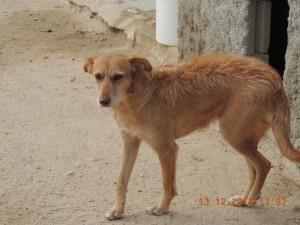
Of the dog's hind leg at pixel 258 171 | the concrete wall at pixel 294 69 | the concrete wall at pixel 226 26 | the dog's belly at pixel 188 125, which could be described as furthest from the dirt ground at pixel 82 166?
the concrete wall at pixel 226 26

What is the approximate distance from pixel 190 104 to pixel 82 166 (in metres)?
1.78

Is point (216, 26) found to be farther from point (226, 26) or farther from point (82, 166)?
point (82, 166)

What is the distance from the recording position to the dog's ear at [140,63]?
16.9ft

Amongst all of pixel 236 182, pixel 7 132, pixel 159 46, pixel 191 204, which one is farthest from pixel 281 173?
pixel 159 46

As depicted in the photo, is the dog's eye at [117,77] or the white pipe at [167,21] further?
the white pipe at [167,21]

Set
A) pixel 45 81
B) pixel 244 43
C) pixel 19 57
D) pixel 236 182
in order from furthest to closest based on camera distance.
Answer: pixel 19 57, pixel 45 81, pixel 244 43, pixel 236 182

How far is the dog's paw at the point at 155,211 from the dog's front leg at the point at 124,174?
260 mm

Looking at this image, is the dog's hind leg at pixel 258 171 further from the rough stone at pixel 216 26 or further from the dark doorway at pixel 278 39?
the dark doorway at pixel 278 39

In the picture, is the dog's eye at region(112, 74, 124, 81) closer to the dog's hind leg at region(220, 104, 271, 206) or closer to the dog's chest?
the dog's chest

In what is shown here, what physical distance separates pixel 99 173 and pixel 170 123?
1.39 metres

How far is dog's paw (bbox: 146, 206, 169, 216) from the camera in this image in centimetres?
547

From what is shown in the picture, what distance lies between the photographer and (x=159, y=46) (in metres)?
9.84

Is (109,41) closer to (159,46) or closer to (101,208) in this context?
(159,46)
